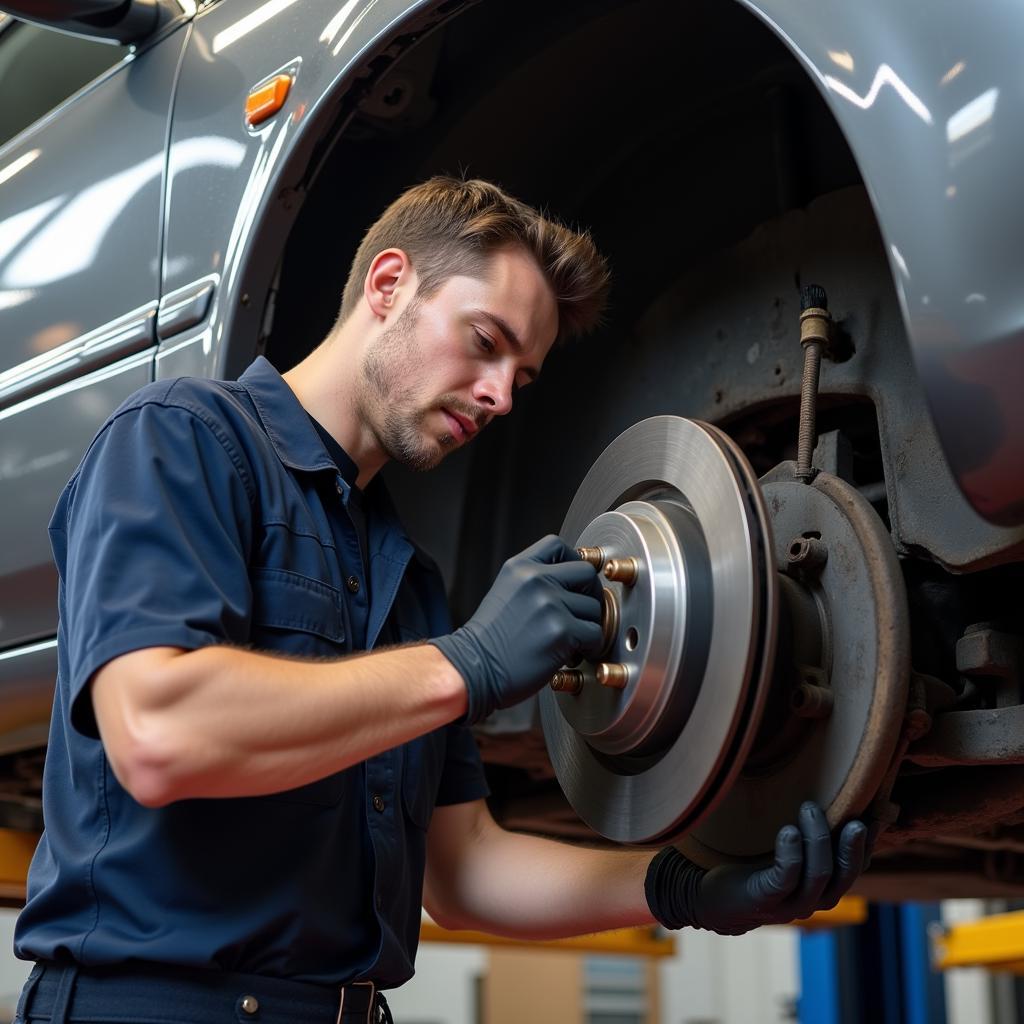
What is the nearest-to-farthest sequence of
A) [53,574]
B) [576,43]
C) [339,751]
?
[339,751] < [576,43] < [53,574]

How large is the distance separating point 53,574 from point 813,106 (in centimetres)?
80

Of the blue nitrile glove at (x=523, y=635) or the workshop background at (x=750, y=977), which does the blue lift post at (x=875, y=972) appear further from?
the blue nitrile glove at (x=523, y=635)

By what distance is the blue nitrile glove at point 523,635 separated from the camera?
87 centimetres

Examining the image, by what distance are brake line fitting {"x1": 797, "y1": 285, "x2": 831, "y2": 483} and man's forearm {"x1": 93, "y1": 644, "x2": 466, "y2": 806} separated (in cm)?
32

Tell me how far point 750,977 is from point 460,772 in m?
5.96

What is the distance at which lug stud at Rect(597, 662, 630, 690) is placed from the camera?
90 cm

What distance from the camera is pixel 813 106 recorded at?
1.12 m

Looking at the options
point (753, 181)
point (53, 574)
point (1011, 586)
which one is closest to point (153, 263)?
point (53, 574)

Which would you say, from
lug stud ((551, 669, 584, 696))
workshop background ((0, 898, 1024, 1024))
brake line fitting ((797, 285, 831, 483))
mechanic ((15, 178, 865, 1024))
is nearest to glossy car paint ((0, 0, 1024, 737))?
mechanic ((15, 178, 865, 1024))

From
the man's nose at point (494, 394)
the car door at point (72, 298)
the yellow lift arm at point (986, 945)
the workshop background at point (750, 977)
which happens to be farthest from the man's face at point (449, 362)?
the yellow lift arm at point (986, 945)

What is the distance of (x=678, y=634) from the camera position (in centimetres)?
87

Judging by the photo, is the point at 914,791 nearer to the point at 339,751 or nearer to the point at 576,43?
the point at 339,751

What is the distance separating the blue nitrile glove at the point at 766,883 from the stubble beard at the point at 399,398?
382 mm

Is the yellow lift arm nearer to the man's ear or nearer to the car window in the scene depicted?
the man's ear
